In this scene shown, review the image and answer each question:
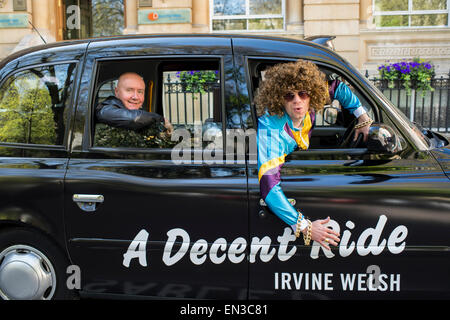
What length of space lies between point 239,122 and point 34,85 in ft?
4.35

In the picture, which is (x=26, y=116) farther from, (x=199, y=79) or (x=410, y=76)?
(x=410, y=76)

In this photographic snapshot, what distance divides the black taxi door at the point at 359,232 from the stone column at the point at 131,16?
10.5m

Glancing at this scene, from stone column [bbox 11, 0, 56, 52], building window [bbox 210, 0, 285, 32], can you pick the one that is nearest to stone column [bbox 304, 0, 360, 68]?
building window [bbox 210, 0, 285, 32]

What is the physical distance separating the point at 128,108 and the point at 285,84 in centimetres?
106

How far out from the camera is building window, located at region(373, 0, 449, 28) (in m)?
12.0

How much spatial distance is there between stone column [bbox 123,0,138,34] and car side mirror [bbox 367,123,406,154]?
10672 mm

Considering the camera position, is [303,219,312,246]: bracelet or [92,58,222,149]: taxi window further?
[92,58,222,149]: taxi window

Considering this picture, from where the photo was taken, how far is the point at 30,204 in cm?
249

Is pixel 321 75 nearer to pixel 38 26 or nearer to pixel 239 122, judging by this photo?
pixel 239 122

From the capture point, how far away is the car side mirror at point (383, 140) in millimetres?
2381

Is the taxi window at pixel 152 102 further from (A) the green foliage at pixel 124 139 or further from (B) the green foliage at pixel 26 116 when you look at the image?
(B) the green foliage at pixel 26 116

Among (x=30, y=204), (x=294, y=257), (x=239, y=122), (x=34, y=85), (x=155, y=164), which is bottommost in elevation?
(x=294, y=257)

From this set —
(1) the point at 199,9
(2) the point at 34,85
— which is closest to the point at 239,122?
(2) the point at 34,85

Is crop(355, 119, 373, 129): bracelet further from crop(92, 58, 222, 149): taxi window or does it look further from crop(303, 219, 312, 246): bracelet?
crop(92, 58, 222, 149): taxi window
